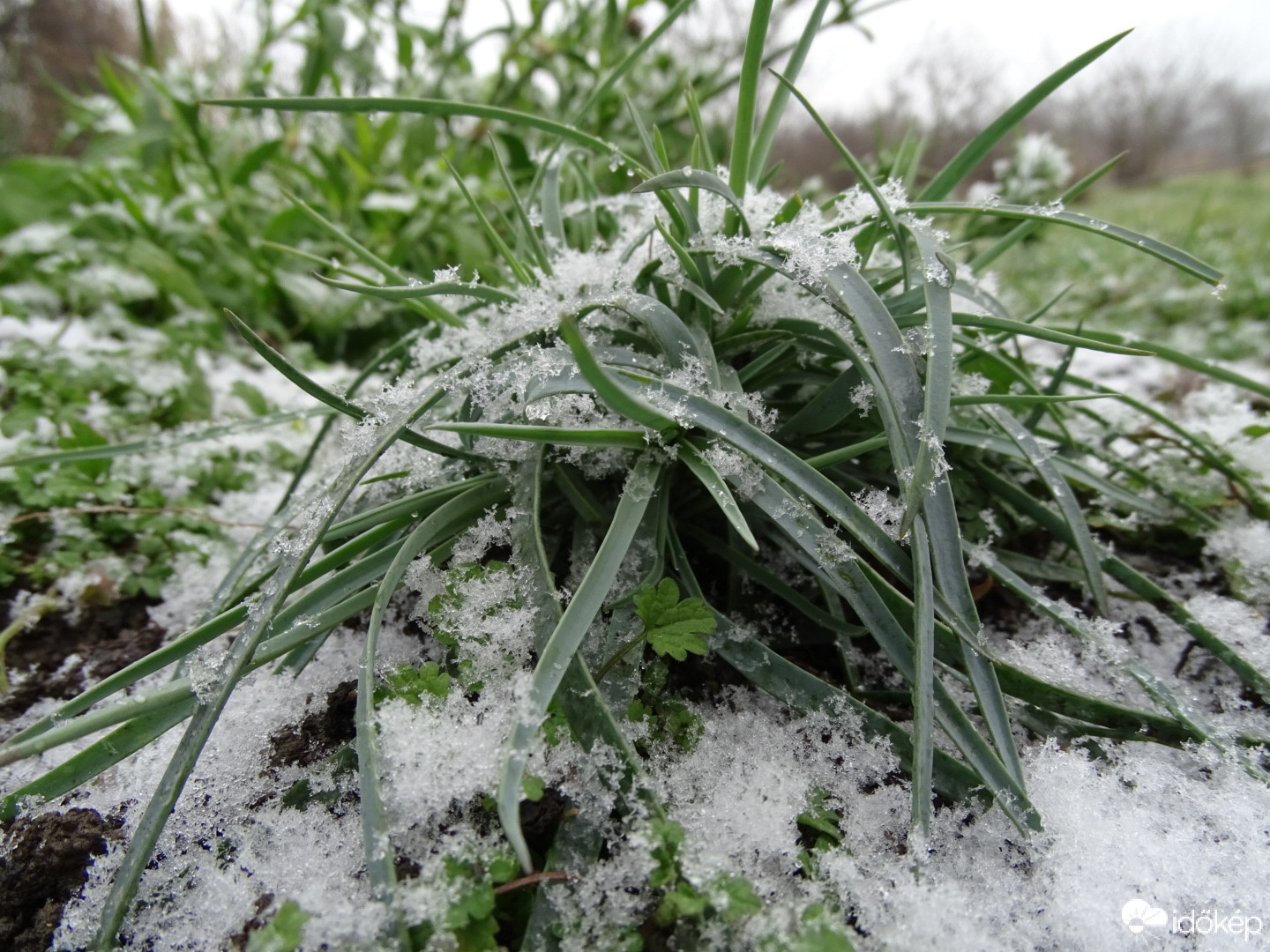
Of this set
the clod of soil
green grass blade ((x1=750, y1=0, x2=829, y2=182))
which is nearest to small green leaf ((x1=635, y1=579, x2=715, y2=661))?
the clod of soil

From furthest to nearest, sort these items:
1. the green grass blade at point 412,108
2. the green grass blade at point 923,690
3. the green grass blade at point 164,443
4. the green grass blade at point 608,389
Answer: the green grass blade at point 164,443, the green grass blade at point 412,108, the green grass blade at point 923,690, the green grass blade at point 608,389

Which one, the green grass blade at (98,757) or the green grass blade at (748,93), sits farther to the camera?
the green grass blade at (748,93)

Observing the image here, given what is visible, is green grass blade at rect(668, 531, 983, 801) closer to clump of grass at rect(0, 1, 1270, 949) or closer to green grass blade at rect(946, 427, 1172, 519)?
clump of grass at rect(0, 1, 1270, 949)

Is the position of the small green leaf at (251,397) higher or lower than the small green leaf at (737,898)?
higher

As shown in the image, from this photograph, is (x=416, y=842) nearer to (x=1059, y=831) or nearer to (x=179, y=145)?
(x=1059, y=831)

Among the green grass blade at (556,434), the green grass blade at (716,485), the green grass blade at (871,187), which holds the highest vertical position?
the green grass blade at (871,187)

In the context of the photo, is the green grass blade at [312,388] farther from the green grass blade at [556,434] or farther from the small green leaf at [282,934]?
the small green leaf at [282,934]

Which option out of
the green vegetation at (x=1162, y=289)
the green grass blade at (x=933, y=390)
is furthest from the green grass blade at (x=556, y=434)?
the green vegetation at (x=1162, y=289)
